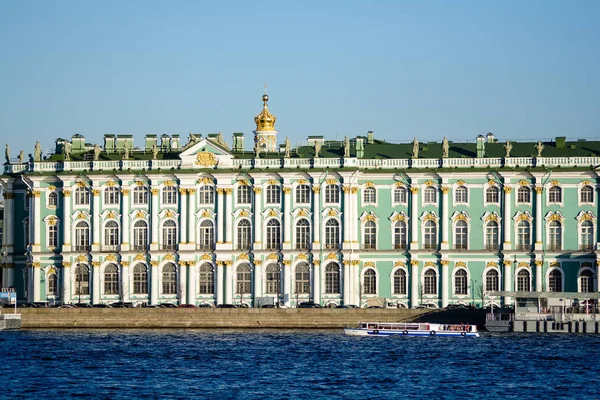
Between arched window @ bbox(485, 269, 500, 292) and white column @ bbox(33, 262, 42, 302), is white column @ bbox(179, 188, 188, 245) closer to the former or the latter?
→ white column @ bbox(33, 262, 42, 302)

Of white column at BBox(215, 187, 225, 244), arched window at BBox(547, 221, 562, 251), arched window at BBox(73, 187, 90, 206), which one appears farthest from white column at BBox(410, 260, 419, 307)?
arched window at BBox(73, 187, 90, 206)

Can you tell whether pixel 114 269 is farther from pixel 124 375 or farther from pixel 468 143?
pixel 124 375

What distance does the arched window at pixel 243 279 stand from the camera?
118375 mm

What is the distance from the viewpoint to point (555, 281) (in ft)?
381

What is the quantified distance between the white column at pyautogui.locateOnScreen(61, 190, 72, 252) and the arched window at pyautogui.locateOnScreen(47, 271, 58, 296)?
6.68ft

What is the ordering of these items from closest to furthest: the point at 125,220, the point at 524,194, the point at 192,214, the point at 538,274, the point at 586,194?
1. the point at 538,274
2. the point at 586,194
3. the point at 524,194
4. the point at 192,214
5. the point at 125,220

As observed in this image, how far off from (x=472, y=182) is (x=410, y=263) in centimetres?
665

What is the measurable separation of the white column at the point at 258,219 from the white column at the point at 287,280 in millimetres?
2037

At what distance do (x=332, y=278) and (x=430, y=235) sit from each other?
7002 mm

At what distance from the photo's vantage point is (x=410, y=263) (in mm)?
117375

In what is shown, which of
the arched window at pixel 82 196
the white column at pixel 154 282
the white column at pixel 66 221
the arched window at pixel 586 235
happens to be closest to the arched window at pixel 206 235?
the white column at pixel 154 282

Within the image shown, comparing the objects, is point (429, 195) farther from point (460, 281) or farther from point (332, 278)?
point (332, 278)

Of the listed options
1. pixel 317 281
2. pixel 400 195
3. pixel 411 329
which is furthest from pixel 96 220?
pixel 411 329

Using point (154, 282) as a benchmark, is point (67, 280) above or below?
above
